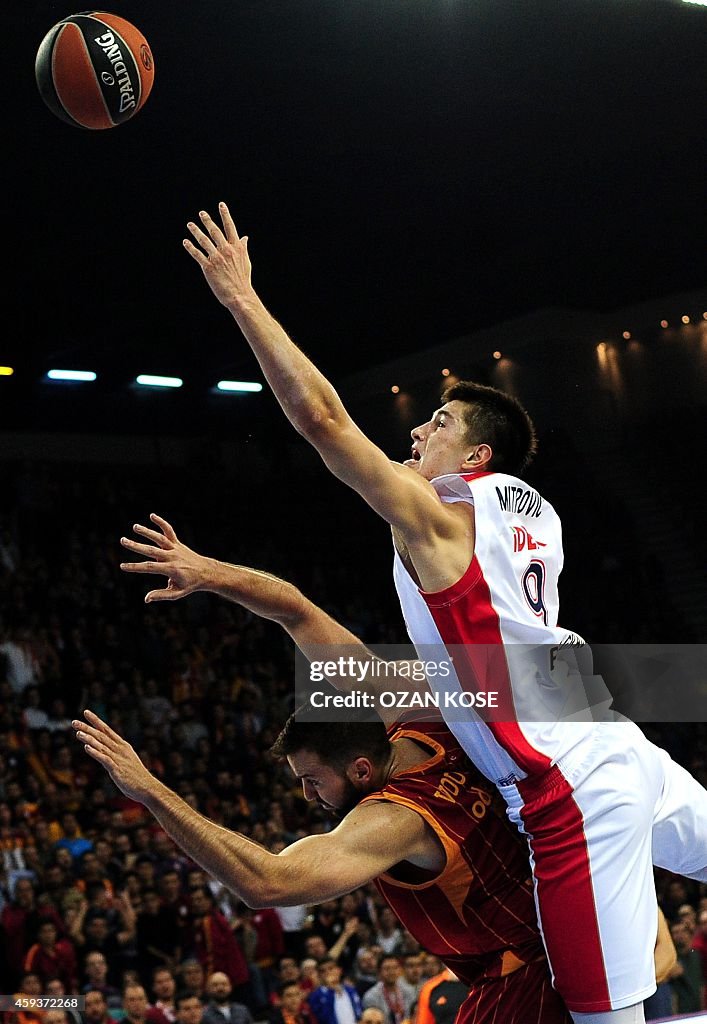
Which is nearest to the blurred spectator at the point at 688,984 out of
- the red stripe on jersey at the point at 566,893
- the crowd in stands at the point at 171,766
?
the crowd in stands at the point at 171,766

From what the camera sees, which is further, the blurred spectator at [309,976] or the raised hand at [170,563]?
the blurred spectator at [309,976]

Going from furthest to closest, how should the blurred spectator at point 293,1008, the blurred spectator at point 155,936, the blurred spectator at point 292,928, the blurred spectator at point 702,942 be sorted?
the blurred spectator at point 292,928 < the blurred spectator at point 702,942 < the blurred spectator at point 155,936 < the blurred spectator at point 293,1008

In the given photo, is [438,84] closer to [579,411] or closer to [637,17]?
[637,17]

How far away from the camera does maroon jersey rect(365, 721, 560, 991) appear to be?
3.01 metres

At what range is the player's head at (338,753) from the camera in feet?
10.1

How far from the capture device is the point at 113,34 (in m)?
5.51

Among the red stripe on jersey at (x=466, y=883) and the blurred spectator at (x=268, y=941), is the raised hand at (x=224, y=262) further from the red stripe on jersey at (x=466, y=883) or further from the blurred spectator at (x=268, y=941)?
the blurred spectator at (x=268, y=941)

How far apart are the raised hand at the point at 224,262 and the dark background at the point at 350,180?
22.7ft

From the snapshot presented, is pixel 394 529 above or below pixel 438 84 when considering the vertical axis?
below

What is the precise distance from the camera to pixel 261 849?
280 centimetres

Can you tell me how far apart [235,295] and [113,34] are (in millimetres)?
3104

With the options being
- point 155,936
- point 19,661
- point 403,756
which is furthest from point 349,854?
point 19,661

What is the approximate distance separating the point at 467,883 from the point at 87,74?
3987 mm

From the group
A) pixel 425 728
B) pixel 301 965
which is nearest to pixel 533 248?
pixel 301 965
